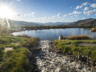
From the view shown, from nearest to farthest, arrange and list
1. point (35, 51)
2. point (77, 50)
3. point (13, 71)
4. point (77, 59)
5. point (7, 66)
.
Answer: point (13, 71) < point (7, 66) < point (77, 59) < point (77, 50) < point (35, 51)

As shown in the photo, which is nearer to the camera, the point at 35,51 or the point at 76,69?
the point at 76,69

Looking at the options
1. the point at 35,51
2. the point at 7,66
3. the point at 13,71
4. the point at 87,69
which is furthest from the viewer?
the point at 35,51

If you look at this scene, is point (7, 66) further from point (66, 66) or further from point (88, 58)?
point (88, 58)

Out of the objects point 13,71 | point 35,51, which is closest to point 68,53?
point 35,51

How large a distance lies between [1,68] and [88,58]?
1094 centimetres

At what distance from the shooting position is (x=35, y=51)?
14758mm

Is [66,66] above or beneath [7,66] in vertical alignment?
beneath

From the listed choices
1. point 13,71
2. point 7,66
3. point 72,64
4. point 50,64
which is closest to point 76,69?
point 72,64

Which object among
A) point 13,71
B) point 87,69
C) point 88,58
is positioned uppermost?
point 13,71

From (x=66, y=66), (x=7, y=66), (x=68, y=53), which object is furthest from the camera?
(x=68, y=53)

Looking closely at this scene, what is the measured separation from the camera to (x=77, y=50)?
38.9ft

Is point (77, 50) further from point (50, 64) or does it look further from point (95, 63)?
point (50, 64)

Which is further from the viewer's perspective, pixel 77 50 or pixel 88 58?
pixel 77 50

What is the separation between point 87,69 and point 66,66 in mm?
2583
